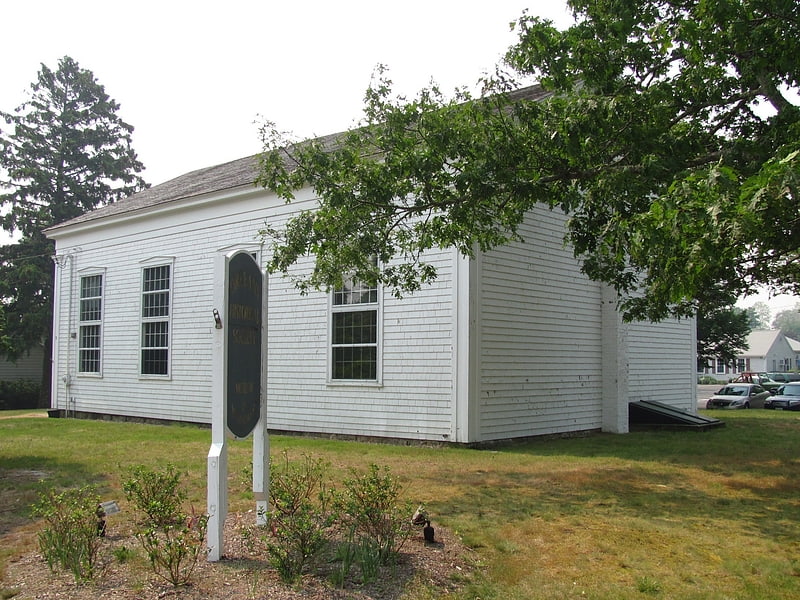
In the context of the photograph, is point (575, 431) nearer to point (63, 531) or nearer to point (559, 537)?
point (559, 537)

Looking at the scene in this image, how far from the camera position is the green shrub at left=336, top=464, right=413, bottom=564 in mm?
5430

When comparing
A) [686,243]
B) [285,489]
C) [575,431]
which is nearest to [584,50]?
[686,243]

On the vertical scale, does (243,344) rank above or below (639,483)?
above

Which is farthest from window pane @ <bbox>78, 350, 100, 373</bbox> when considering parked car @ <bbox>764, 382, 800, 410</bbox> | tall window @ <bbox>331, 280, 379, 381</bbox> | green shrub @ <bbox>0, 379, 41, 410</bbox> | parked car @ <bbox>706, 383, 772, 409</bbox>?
parked car @ <bbox>764, 382, 800, 410</bbox>

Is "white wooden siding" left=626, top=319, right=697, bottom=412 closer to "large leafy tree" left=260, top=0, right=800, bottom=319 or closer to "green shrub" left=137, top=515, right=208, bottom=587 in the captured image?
"large leafy tree" left=260, top=0, right=800, bottom=319

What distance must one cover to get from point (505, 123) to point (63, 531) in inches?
268

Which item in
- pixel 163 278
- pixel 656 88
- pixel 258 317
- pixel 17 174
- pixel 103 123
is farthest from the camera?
pixel 103 123

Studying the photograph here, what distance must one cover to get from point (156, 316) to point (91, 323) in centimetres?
332

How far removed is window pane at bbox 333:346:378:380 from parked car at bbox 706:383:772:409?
22.3m

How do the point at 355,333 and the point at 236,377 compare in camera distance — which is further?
the point at 355,333

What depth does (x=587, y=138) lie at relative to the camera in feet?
28.8

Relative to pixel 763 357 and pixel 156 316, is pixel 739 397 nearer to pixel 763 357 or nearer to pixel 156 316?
pixel 156 316

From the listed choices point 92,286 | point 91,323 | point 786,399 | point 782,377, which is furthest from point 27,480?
point 782,377

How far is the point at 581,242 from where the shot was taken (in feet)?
35.7
